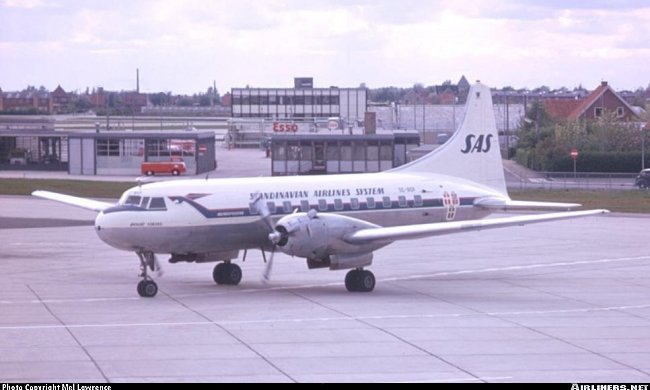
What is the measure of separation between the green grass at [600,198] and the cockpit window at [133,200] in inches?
1347

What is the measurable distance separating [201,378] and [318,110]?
107 meters

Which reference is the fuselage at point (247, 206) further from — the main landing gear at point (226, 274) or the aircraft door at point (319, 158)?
the aircraft door at point (319, 158)

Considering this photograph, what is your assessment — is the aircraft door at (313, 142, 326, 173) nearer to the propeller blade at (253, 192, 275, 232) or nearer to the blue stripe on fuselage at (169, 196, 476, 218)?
the blue stripe on fuselage at (169, 196, 476, 218)

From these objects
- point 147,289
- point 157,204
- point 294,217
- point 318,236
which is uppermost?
point 157,204

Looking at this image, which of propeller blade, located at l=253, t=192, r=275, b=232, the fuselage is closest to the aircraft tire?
the fuselage

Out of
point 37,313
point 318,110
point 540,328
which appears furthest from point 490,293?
point 318,110

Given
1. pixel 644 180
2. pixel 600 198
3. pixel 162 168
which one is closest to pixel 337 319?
pixel 600 198

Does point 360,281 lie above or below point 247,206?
below

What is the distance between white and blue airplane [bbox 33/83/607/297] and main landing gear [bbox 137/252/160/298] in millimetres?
25

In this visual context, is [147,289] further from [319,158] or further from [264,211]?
[319,158]

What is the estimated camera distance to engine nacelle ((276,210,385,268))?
26219 millimetres

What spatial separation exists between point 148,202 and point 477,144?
12036 millimetres

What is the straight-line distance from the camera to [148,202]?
86.5 feet

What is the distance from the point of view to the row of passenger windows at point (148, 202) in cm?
2631
